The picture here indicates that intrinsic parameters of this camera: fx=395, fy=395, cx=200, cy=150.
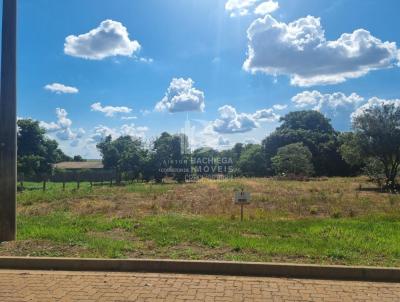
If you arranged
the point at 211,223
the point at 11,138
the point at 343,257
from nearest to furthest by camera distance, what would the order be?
the point at 343,257 → the point at 11,138 → the point at 211,223

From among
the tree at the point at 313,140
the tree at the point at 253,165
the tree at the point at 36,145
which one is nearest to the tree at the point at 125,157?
the tree at the point at 36,145

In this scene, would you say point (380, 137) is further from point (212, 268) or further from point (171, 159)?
point (212, 268)

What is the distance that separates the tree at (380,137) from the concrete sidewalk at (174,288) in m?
28.1

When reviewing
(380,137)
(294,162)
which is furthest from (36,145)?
(380,137)

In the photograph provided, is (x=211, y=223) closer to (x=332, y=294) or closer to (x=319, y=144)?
(x=332, y=294)

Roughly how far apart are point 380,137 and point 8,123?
30510mm

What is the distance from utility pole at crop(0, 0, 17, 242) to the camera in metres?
7.50

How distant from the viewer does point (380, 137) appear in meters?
32.0

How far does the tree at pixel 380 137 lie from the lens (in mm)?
31547

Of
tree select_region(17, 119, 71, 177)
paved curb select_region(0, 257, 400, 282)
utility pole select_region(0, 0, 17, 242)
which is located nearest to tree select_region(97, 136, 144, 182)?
tree select_region(17, 119, 71, 177)

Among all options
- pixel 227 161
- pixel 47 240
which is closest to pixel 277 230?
pixel 47 240

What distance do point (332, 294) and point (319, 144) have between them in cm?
6478

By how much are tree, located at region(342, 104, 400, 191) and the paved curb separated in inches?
1080

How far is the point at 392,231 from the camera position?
8984mm
